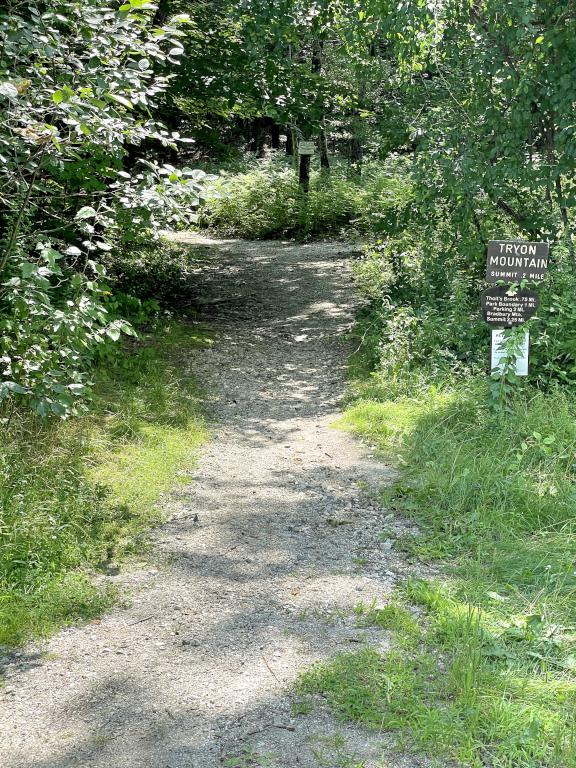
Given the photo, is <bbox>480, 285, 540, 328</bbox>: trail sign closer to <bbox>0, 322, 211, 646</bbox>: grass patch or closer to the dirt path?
the dirt path

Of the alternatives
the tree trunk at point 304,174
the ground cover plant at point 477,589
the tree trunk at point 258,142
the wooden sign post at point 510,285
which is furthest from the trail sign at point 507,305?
the tree trunk at point 258,142

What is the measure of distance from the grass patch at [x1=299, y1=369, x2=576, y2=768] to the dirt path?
218 millimetres

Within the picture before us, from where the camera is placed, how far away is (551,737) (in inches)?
125

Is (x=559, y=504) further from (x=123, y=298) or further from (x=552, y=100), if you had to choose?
(x=123, y=298)

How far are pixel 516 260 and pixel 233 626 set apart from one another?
160 inches

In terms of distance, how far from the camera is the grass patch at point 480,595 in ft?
10.8

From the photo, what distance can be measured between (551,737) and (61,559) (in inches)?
117

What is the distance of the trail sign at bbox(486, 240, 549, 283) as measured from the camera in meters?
6.58

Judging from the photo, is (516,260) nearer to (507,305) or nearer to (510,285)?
(510,285)

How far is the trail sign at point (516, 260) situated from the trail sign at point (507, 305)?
0.45 feet

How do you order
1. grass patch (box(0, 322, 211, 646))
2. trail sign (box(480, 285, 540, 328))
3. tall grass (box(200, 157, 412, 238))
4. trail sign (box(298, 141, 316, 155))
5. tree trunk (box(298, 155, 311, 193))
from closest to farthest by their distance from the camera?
grass patch (box(0, 322, 211, 646)) < trail sign (box(480, 285, 540, 328)) < tall grass (box(200, 157, 412, 238)) < trail sign (box(298, 141, 316, 155)) < tree trunk (box(298, 155, 311, 193))

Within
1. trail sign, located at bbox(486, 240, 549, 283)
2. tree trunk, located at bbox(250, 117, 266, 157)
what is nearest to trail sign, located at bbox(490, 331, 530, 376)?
trail sign, located at bbox(486, 240, 549, 283)

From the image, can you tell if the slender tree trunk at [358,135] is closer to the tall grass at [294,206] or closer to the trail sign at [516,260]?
the tall grass at [294,206]

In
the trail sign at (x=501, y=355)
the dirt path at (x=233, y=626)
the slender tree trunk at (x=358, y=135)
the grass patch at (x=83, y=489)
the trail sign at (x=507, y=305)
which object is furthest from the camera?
the slender tree trunk at (x=358, y=135)
